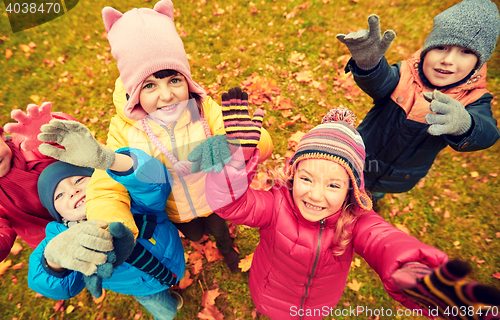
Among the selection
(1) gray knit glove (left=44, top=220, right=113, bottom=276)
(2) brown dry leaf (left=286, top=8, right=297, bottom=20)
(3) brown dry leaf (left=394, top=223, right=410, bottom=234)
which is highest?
(2) brown dry leaf (left=286, top=8, right=297, bottom=20)

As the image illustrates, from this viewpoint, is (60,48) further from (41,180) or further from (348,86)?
(348,86)

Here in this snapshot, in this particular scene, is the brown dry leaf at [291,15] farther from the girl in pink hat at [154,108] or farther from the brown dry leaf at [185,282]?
the brown dry leaf at [185,282]

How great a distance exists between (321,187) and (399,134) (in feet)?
3.69

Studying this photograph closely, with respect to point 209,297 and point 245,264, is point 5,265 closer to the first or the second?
point 209,297

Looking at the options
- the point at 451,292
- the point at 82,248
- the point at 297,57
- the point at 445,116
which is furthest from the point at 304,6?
the point at 82,248

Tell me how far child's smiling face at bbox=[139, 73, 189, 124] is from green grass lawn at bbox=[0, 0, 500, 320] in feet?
6.86

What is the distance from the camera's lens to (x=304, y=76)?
4.16 m

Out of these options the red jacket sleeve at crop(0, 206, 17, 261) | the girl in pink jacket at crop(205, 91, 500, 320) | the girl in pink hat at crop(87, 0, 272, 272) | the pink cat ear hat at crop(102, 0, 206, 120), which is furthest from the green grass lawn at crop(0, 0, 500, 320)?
the pink cat ear hat at crop(102, 0, 206, 120)

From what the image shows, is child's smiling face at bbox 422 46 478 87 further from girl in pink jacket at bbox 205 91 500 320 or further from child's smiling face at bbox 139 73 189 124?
child's smiling face at bbox 139 73 189 124

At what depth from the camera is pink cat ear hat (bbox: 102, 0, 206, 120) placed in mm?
1517

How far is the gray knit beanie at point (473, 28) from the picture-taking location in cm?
146

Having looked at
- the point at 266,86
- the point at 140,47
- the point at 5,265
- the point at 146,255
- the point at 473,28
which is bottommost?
the point at 5,265

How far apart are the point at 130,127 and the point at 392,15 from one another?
545 centimetres

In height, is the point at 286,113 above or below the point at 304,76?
below
